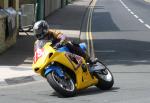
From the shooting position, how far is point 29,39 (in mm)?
22812

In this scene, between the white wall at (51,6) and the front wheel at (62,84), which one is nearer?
the front wheel at (62,84)

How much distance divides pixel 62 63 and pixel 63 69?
0.18 meters

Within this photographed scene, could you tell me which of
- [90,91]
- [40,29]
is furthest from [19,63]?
[40,29]

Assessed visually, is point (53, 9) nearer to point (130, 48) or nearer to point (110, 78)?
point (130, 48)

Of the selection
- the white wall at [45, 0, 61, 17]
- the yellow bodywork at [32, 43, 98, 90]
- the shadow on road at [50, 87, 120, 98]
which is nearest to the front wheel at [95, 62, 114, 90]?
the shadow on road at [50, 87, 120, 98]

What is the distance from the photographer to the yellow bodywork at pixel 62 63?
36.0ft

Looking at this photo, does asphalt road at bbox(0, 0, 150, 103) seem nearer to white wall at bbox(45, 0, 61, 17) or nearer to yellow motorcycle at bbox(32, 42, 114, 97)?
yellow motorcycle at bbox(32, 42, 114, 97)

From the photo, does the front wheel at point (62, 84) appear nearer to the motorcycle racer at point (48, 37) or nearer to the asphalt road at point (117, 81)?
the asphalt road at point (117, 81)

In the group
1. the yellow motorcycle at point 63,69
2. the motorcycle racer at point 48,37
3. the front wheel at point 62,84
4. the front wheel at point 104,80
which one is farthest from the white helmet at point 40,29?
the front wheel at point 104,80

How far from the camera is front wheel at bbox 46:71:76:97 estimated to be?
1084 centimetres

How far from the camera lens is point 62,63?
11078 millimetres

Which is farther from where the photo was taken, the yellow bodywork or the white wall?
the white wall

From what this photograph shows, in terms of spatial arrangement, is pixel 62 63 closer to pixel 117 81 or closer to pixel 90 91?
pixel 90 91

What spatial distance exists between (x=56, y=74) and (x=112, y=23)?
2490cm
